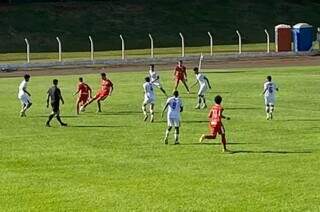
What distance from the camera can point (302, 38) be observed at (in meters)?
75.2

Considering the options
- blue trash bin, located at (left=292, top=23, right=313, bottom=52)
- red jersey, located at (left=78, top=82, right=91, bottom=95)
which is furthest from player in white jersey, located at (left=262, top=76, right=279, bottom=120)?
blue trash bin, located at (left=292, top=23, right=313, bottom=52)

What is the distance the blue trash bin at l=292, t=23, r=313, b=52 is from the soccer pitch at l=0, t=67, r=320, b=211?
30.8 m

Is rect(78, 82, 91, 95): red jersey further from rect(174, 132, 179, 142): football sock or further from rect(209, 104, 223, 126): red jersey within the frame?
rect(209, 104, 223, 126): red jersey

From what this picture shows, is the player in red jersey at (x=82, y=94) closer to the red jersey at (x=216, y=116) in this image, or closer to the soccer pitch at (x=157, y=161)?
the soccer pitch at (x=157, y=161)

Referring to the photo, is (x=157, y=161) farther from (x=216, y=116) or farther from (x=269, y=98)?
(x=269, y=98)

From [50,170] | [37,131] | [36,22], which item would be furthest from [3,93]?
[36,22]

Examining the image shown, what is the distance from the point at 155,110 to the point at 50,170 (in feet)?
52.2

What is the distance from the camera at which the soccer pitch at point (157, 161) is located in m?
20.5

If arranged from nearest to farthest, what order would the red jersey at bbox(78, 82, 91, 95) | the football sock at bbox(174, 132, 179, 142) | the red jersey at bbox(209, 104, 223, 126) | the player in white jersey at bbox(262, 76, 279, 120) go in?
the red jersey at bbox(209, 104, 223, 126) → the football sock at bbox(174, 132, 179, 142) → the player in white jersey at bbox(262, 76, 279, 120) → the red jersey at bbox(78, 82, 91, 95)

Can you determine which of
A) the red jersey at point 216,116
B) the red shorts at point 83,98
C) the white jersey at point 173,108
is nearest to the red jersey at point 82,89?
the red shorts at point 83,98

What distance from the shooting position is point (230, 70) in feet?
210

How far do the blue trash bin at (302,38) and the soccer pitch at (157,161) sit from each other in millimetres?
30762

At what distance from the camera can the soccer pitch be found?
20.5m

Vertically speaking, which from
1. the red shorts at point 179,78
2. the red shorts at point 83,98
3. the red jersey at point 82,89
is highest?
the red shorts at point 179,78
